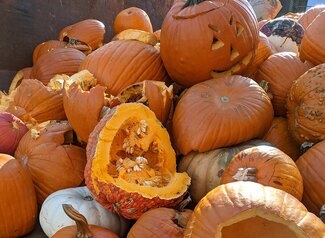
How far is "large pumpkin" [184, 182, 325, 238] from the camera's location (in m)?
1.13

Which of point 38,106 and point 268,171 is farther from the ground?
point 268,171

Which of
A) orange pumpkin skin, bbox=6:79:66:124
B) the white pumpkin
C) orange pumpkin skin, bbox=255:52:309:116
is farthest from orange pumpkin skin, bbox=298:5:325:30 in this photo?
the white pumpkin

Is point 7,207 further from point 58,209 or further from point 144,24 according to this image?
point 144,24

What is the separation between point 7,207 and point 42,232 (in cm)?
23

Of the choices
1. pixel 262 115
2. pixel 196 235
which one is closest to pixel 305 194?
pixel 262 115

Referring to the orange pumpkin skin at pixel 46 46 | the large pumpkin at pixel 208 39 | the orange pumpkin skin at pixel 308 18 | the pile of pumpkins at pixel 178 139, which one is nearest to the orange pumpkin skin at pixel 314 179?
the pile of pumpkins at pixel 178 139

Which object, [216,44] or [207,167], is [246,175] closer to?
[207,167]

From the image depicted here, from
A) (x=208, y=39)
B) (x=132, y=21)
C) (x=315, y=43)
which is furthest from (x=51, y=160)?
(x=132, y=21)

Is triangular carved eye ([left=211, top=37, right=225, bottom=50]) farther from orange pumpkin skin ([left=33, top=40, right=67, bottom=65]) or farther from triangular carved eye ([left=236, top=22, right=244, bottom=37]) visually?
orange pumpkin skin ([left=33, top=40, right=67, bottom=65])

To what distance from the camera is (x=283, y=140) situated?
2.20 metres

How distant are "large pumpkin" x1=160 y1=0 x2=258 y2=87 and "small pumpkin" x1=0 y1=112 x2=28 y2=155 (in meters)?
0.98

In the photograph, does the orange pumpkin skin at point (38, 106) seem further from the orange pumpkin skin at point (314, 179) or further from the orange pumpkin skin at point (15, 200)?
the orange pumpkin skin at point (314, 179)

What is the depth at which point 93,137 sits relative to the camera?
175 centimetres

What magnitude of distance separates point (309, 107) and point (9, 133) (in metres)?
1.66
